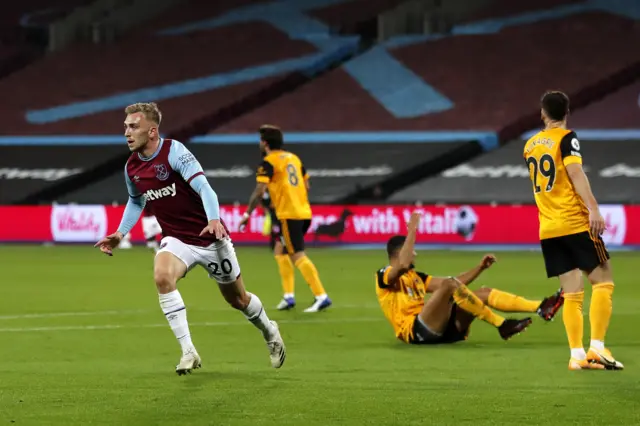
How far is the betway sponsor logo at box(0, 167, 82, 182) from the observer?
35312 millimetres

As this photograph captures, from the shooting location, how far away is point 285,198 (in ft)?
49.0

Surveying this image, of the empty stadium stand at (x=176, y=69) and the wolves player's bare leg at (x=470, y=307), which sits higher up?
the empty stadium stand at (x=176, y=69)

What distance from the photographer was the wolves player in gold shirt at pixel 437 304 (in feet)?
34.9

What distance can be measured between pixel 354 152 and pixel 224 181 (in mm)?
3623

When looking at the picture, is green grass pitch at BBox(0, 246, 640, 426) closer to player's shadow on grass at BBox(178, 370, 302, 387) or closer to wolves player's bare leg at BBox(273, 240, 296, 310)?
player's shadow on grass at BBox(178, 370, 302, 387)

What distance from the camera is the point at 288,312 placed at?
14.4 meters

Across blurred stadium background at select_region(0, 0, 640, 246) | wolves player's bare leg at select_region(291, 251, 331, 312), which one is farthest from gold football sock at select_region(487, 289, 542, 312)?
blurred stadium background at select_region(0, 0, 640, 246)

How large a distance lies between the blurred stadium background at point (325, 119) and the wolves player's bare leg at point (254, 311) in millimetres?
4078

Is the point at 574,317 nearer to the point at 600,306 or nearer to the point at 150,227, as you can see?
the point at 600,306

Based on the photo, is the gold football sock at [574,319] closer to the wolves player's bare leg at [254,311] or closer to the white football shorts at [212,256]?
the wolves player's bare leg at [254,311]

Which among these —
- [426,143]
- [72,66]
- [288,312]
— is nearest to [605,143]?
[426,143]

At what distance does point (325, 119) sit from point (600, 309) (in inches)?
1071

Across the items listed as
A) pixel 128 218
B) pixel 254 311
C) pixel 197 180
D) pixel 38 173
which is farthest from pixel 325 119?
pixel 197 180

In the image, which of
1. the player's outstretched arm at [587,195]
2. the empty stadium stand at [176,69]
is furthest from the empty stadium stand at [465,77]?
the player's outstretched arm at [587,195]
